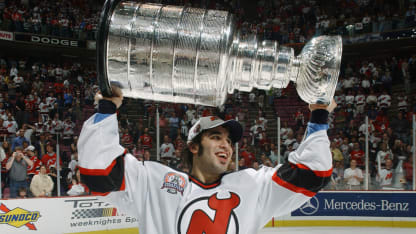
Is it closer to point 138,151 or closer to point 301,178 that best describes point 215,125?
point 301,178

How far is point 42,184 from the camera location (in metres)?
6.24

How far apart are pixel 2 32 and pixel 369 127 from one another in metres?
11.0

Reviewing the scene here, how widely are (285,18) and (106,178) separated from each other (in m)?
14.4

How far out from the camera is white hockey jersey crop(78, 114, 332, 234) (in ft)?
5.77

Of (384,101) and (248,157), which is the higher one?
(384,101)

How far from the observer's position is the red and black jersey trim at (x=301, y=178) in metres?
1.80

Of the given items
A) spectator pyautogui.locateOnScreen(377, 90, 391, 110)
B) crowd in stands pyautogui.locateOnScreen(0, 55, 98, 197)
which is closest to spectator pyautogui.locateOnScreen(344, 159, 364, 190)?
spectator pyautogui.locateOnScreen(377, 90, 391, 110)

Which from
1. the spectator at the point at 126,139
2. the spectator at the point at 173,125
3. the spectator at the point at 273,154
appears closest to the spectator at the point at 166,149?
the spectator at the point at 173,125

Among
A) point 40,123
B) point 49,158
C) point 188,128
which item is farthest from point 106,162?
point 40,123

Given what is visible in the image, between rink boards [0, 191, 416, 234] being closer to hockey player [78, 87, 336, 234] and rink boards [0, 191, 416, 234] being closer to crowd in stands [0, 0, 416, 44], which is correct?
hockey player [78, 87, 336, 234]

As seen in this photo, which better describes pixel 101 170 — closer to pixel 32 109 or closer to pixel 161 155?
pixel 161 155

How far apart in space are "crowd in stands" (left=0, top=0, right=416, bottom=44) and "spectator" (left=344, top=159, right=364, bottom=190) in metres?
6.05

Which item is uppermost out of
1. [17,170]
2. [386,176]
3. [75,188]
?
[17,170]

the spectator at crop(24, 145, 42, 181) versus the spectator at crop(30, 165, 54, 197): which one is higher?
the spectator at crop(24, 145, 42, 181)
